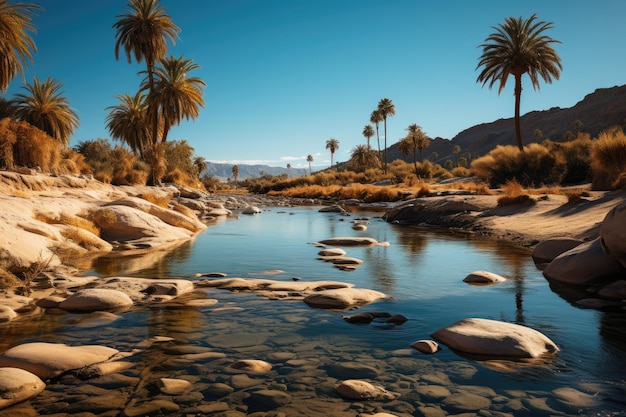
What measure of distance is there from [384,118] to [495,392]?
70.2 m

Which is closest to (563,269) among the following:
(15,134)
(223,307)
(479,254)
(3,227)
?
Answer: (479,254)

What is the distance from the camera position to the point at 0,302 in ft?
18.6

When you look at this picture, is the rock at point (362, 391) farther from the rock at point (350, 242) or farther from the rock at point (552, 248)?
the rock at point (350, 242)

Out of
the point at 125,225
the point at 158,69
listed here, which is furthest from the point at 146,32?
the point at 125,225

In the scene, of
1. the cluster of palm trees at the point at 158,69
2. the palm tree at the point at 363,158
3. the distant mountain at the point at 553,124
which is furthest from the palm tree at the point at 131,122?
the distant mountain at the point at 553,124

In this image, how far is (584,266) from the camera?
7297 millimetres

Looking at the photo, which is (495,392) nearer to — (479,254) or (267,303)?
(267,303)

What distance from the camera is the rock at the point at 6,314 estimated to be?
512cm

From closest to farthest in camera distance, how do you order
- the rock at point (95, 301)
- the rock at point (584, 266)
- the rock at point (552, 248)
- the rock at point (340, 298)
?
the rock at point (95, 301), the rock at point (340, 298), the rock at point (584, 266), the rock at point (552, 248)

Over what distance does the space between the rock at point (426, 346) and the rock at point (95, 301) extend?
146 inches

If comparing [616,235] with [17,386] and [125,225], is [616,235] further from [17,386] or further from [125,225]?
[125,225]

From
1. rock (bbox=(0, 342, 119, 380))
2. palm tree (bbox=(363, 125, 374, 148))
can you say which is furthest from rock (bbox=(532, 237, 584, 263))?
palm tree (bbox=(363, 125, 374, 148))

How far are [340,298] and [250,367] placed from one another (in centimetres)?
238

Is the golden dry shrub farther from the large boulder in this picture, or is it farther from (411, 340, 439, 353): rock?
the large boulder
